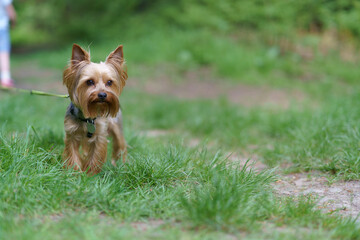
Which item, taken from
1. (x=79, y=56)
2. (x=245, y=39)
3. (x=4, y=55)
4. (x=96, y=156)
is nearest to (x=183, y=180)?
(x=96, y=156)

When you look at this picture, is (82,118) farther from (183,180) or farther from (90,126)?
(183,180)

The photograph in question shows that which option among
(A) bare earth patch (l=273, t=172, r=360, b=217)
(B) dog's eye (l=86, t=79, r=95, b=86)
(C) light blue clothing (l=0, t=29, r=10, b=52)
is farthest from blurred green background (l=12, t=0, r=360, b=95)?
(B) dog's eye (l=86, t=79, r=95, b=86)

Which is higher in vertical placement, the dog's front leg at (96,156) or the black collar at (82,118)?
the black collar at (82,118)

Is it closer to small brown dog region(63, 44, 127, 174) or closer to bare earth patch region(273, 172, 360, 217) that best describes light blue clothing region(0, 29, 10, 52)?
small brown dog region(63, 44, 127, 174)

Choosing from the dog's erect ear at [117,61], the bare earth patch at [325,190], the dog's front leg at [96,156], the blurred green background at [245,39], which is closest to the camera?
the bare earth patch at [325,190]

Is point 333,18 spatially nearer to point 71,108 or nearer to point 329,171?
point 329,171

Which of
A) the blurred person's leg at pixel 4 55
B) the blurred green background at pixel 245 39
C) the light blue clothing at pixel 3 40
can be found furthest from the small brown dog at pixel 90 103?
the blurred green background at pixel 245 39

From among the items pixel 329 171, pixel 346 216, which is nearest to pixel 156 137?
pixel 329 171

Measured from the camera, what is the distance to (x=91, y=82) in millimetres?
3496

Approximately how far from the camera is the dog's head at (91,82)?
3457 millimetres

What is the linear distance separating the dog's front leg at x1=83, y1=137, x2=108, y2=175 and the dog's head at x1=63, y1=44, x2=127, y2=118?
0.32 m

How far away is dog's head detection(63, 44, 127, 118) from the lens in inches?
136

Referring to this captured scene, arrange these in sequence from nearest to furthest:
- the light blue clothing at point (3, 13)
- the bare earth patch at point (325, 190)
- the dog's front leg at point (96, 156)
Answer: the bare earth patch at point (325, 190), the dog's front leg at point (96, 156), the light blue clothing at point (3, 13)

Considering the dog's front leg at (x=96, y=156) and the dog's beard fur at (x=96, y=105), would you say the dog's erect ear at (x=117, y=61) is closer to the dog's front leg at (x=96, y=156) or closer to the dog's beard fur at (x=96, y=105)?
the dog's beard fur at (x=96, y=105)
